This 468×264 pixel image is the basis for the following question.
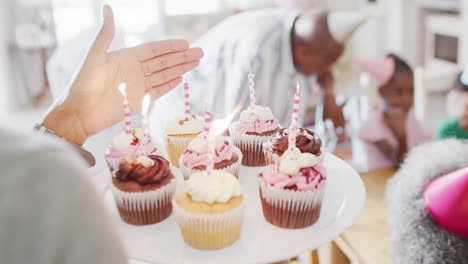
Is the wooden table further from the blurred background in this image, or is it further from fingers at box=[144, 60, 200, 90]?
the blurred background

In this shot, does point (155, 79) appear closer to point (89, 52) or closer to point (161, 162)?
point (89, 52)

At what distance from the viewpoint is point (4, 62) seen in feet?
14.9

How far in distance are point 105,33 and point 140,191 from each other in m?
0.44

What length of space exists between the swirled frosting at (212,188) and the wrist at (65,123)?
0.43 metres

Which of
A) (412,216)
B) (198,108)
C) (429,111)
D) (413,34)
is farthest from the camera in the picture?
(413,34)

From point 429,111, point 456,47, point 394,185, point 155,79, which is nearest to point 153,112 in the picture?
point 155,79

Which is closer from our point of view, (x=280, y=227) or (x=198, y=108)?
(x=280, y=227)

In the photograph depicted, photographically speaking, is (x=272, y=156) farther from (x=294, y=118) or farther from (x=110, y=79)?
(x=110, y=79)

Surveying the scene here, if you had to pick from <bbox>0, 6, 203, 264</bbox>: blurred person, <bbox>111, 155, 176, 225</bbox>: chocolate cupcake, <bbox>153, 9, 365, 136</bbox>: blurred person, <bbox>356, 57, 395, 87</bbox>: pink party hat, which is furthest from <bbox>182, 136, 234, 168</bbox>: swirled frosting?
<bbox>356, 57, 395, 87</bbox>: pink party hat

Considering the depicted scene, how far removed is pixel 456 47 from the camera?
313 cm

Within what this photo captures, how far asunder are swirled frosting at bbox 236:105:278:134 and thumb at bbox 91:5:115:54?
1.33ft

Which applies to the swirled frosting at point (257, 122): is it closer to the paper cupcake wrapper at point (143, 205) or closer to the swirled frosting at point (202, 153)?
the swirled frosting at point (202, 153)

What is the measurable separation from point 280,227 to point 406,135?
1.18m

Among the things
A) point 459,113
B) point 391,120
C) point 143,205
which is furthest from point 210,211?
point 391,120
